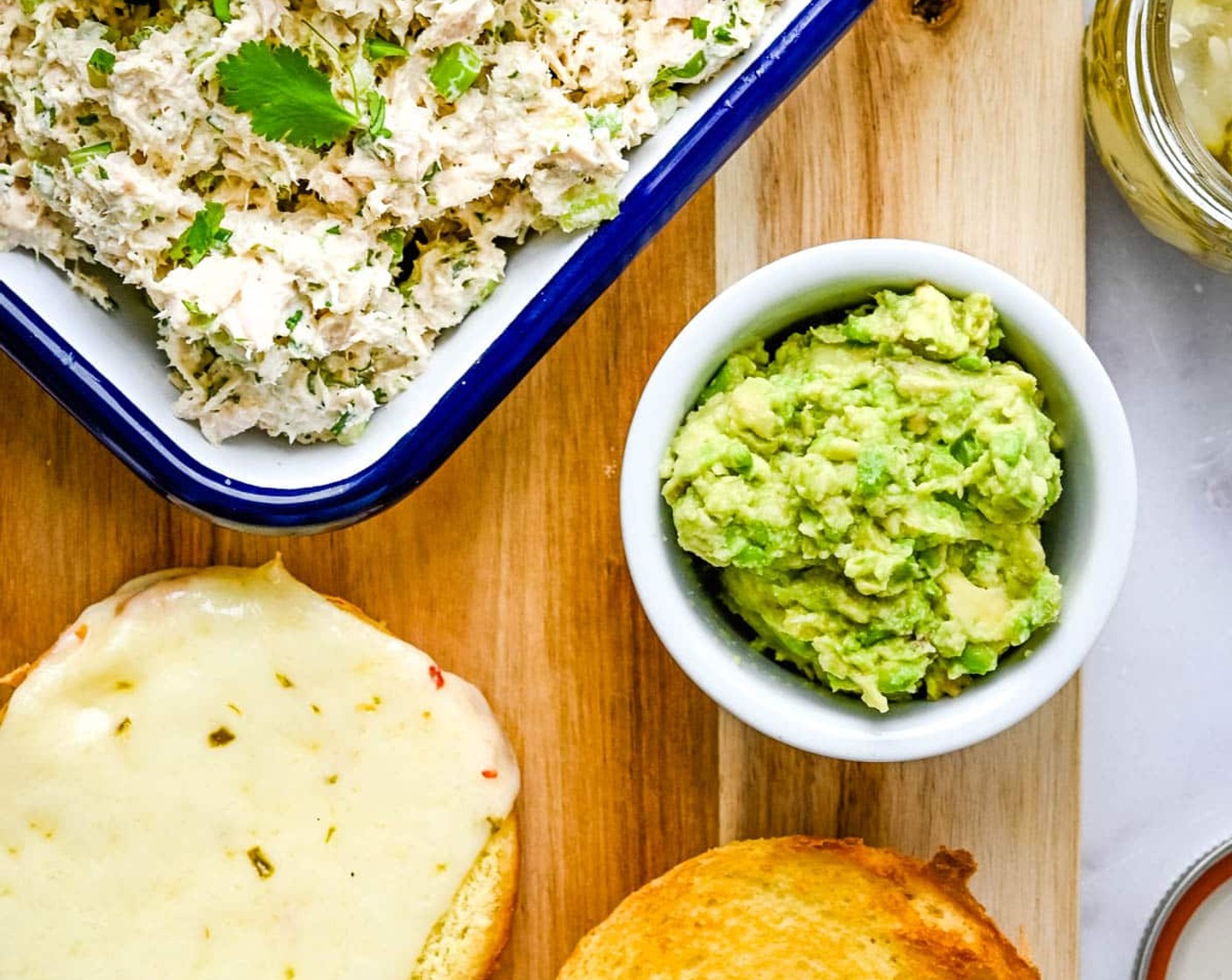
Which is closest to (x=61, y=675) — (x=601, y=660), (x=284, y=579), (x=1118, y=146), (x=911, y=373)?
(x=284, y=579)

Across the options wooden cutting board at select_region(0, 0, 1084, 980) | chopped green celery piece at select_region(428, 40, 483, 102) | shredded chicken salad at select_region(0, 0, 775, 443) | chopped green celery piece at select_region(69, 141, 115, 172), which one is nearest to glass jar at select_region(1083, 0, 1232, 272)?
wooden cutting board at select_region(0, 0, 1084, 980)

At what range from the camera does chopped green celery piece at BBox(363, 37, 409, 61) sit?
1.60 meters

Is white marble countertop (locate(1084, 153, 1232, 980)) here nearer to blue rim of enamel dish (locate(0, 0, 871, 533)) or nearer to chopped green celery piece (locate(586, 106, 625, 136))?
blue rim of enamel dish (locate(0, 0, 871, 533))

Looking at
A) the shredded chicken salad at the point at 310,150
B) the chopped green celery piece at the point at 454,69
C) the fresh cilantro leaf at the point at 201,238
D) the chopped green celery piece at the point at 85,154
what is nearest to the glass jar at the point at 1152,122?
the shredded chicken salad at the point at 310,150

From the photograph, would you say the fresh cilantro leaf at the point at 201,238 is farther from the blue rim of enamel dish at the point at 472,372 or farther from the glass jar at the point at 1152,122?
the glass jar at the point at 1152,122

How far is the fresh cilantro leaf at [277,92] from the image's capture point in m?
1.55

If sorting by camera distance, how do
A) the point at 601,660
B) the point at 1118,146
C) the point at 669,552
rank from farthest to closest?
1. the point at 601,660
2. the point at 1118,146
3. the point at 669,552

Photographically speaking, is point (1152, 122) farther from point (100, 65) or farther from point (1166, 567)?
point (100, 65)

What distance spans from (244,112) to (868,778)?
1.22 m

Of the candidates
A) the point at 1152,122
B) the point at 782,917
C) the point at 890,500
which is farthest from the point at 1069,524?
the point at 782,917

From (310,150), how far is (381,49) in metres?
0.14

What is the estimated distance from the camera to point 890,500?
1519 millimetres

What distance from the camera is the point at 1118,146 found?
192cm

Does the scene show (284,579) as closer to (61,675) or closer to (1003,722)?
(61,675)
